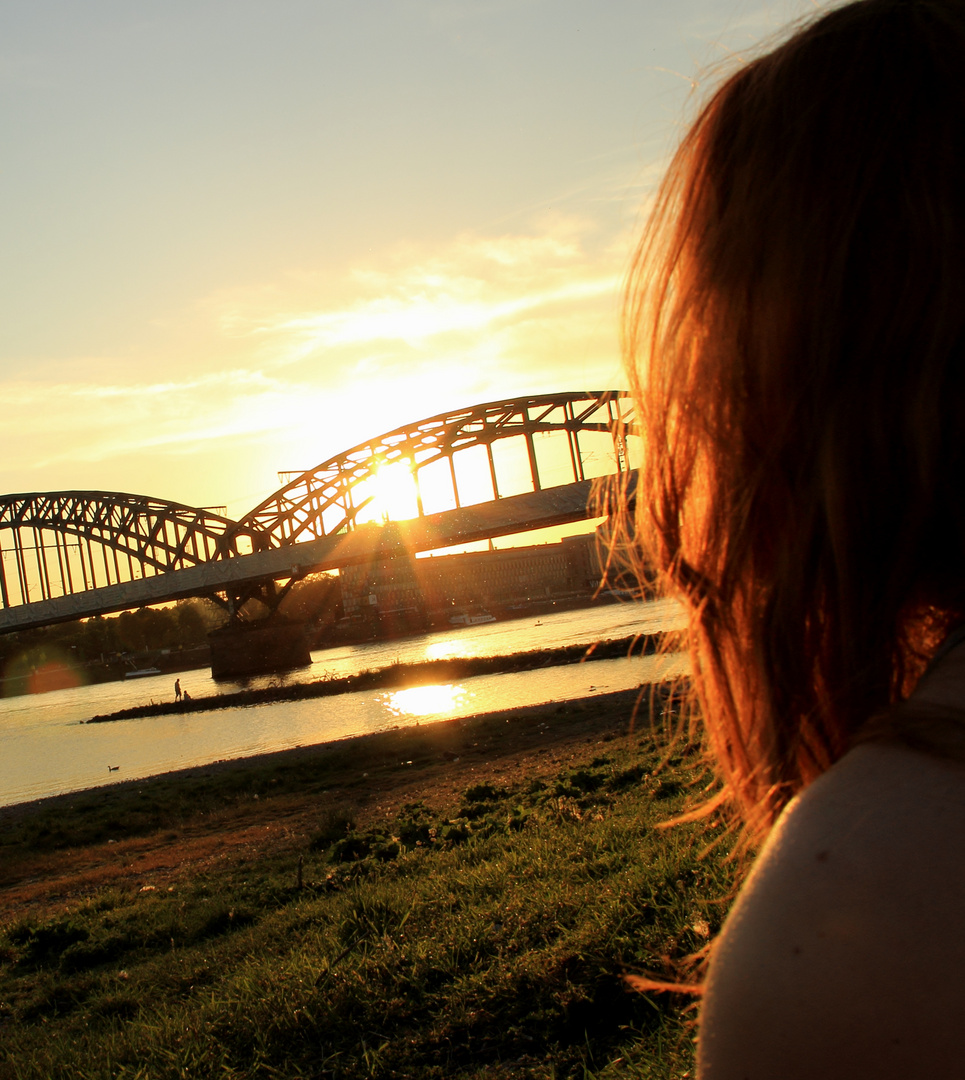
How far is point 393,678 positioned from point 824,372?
45.8m

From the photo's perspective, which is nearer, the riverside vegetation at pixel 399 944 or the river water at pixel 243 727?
the riverside vegetation at pixel 399 944

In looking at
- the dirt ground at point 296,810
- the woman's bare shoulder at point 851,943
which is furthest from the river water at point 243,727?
the woman's bare shoulder at point 851,943

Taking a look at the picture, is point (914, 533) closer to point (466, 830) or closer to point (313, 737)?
point (466, 830)

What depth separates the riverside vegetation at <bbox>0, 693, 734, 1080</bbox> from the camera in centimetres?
341

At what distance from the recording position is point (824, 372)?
2.32ft

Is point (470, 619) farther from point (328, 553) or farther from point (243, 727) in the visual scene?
point (243, 727)

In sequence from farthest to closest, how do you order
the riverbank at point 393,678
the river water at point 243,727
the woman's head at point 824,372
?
1. the riverbank at point 393,678
2. the river water at point 243,727
3. the woman's head at point 824,372

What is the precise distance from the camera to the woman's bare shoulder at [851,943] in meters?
0.51

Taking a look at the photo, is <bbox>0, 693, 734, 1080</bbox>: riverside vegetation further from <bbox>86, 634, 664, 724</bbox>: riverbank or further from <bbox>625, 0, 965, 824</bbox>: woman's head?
<bbox>86, 634, 664, 724</bbox>: riverbank

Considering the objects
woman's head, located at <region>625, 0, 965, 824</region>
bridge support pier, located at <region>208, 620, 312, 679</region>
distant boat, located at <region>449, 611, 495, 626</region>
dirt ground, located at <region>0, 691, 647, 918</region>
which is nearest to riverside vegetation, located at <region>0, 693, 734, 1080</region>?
dirt ground, located at <region>0, 691, 647, 918</region>

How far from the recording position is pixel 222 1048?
3.61 m

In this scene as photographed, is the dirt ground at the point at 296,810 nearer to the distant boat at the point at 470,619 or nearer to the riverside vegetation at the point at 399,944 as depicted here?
the riverside vegetation at the point at 399,944

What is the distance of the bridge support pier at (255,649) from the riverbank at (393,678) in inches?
591

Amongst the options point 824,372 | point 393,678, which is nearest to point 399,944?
point 824,372
